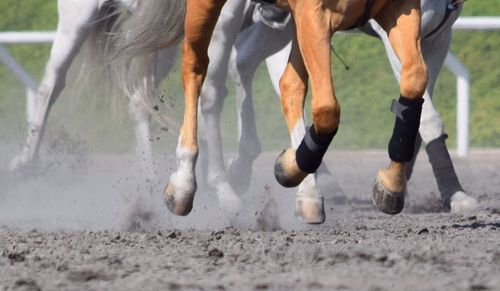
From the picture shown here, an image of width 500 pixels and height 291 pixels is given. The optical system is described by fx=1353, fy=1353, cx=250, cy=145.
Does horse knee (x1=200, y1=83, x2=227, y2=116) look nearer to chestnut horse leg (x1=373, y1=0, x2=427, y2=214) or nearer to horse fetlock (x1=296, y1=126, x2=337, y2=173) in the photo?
horse fetlock (x1=296, y1=126, x2=337, y2=173)

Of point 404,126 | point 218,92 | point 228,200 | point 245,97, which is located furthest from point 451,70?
point 404,126

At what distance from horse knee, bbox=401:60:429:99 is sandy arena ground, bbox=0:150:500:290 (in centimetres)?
59

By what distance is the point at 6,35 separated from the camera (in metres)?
11.4

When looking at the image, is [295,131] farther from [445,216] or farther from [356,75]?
[356,75]

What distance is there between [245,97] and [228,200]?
99 cm

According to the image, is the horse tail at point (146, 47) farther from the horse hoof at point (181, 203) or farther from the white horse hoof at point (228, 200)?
the horse hoof at point (181, 203)

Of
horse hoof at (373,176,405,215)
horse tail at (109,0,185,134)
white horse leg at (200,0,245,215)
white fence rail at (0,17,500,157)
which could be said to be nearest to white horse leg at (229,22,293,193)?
white horse leg at (200,0,245,215)

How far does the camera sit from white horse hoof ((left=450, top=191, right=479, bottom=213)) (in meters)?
7.15

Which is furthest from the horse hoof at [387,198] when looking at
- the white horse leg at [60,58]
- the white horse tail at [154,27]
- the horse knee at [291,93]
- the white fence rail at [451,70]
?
the white fence rail at [451,70]

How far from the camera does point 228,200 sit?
7.53 m

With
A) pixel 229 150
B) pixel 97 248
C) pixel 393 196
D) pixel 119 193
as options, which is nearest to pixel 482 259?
pixel 393 196

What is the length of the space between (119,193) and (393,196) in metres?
2.61

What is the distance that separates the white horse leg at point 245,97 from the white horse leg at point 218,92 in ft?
0.91

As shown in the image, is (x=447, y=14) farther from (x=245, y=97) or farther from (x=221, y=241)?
(x=221, y=241)
